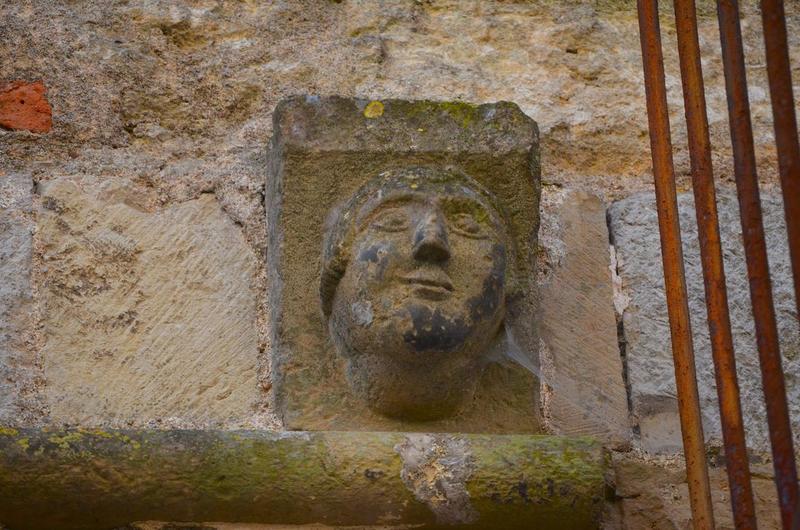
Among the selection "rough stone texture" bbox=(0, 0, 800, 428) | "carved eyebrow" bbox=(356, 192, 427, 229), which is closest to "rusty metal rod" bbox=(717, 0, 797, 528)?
"carved eyebrow" bbox=(356, 192, 427, 229)

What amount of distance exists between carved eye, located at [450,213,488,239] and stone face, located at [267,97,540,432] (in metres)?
0.03

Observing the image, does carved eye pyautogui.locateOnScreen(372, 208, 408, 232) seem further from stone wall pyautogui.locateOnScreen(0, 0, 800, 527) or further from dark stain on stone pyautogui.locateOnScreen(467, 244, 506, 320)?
stone wall pyautogui.locateOnScreen(0, 0, 800, 527)

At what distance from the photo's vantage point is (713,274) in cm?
201

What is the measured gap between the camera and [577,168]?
2.78 meters

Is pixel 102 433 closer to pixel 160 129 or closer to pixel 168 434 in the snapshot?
pixel 168 434

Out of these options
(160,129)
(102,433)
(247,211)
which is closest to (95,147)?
(160,129)

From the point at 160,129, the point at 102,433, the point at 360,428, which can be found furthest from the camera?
the point at 160,129

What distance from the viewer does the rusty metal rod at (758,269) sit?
1812 millimetres

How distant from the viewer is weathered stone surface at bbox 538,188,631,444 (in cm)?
248

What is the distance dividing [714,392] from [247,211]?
86 centimetres

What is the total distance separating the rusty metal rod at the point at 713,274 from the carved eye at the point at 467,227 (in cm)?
38

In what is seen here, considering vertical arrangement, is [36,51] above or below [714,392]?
above

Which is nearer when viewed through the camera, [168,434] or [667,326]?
[168,434]

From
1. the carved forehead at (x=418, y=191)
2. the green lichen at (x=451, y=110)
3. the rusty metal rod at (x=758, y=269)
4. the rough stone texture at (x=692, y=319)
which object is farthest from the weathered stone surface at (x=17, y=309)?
the rusty metal rod at (x=758, y=269)
